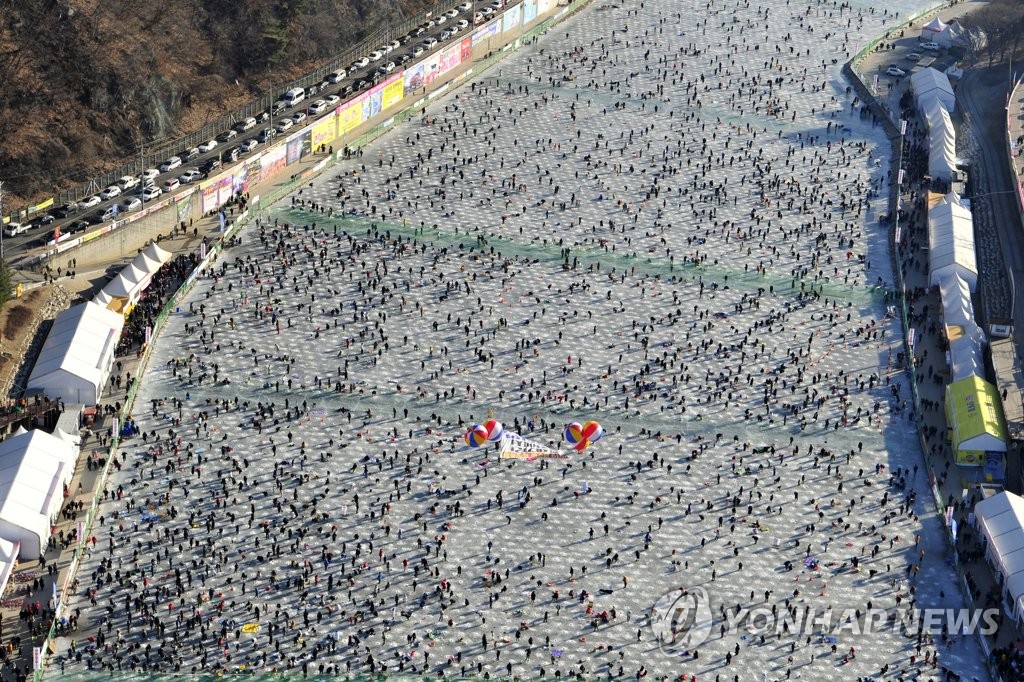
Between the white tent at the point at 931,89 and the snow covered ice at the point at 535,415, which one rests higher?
the white tent at the point at 931,89

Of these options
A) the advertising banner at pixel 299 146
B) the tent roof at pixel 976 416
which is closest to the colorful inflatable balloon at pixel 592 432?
the tent roof at pixel 976 416

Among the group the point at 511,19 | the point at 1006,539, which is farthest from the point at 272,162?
the point at 1006,539

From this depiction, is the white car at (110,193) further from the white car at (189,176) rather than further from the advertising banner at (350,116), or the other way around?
the advertising banner at (350,116)

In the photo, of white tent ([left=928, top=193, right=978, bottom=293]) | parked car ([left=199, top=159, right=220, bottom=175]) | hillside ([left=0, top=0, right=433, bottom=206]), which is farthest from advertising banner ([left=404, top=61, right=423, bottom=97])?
white tent ([left=928, top=193, right=978, bottom=293])

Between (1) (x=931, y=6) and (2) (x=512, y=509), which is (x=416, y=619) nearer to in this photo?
(2) (x=512, y=509)

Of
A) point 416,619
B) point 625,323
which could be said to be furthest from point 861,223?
point 416,619
